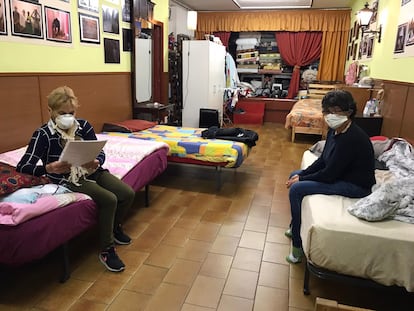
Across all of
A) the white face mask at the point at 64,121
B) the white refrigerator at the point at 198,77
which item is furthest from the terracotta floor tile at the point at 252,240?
the white refrigerator at the point at 198,77

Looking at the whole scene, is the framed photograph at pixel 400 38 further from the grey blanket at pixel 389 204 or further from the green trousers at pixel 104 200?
the green trousers at pixel 104 200

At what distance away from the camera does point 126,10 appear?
4363 mm

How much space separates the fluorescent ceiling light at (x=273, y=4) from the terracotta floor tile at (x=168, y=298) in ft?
20.5

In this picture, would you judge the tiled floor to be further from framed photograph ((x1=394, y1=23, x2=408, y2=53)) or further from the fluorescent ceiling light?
the fluorescent ceiling light

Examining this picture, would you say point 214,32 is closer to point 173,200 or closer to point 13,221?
point 173,200

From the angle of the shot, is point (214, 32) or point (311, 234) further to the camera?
point (214, 32)

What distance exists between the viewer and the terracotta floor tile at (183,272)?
2.11 metres

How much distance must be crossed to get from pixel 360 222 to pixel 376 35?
3.85 meters

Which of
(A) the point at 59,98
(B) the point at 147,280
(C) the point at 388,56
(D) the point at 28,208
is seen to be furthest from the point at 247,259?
(C) the point at 388,56

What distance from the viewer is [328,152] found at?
2326mm

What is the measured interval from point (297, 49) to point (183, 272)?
22.6 ft

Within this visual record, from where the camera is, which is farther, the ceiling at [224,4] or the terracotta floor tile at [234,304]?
the ceiling at [224,4]

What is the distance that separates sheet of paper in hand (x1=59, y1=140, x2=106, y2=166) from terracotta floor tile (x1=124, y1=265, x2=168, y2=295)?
77 centimetres

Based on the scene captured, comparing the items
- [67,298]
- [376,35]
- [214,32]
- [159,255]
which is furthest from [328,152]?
[214,32]
